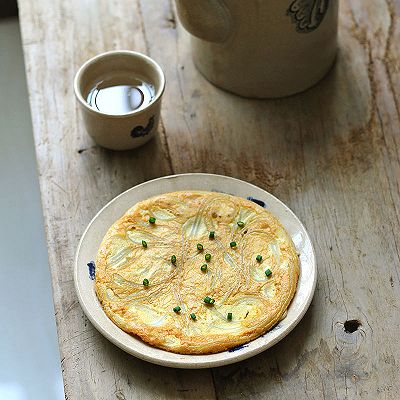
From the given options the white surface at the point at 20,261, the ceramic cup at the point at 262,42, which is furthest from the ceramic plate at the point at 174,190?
the white surface at the point at 20,261

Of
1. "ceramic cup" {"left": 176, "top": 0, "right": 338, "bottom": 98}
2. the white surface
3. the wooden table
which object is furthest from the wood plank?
the white surface

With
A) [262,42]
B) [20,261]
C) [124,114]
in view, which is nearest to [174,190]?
[124,114]

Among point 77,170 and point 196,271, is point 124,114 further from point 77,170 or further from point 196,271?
point 196,271

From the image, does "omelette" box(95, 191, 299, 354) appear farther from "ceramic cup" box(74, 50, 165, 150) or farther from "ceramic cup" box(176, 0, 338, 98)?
"ceramic cup" box(176, 0, 338, 98)

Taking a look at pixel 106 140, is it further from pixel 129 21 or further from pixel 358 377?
pixel 358 377

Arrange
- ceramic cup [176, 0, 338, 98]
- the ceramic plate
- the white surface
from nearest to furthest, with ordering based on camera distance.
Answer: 1. the ceramic plate
2. ceramic cup [176, 0, 338, 98]
3. the white surface
